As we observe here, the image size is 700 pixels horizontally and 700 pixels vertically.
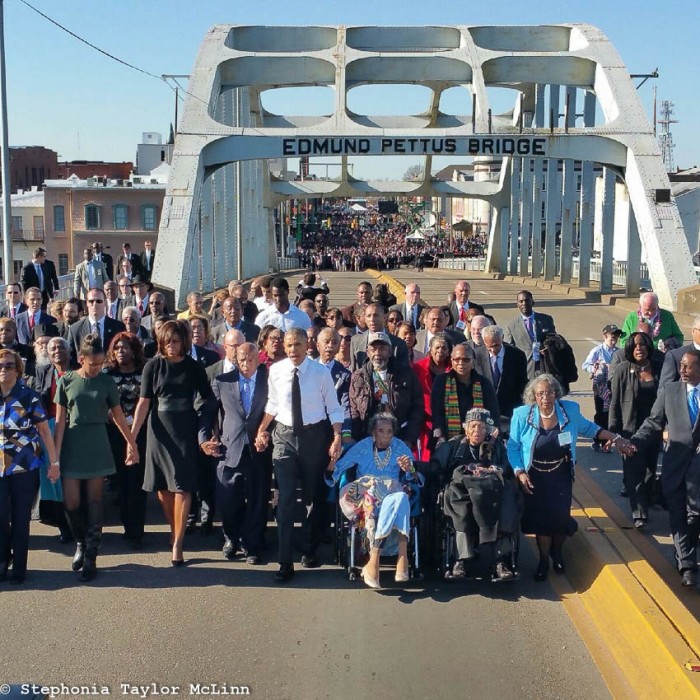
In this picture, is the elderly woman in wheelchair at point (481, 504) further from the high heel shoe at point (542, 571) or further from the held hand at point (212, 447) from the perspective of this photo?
the held hand at point (212, 447)

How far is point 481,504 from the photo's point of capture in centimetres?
643

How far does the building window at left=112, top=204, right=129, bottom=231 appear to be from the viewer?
216 feet

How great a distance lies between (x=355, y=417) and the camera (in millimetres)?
7594

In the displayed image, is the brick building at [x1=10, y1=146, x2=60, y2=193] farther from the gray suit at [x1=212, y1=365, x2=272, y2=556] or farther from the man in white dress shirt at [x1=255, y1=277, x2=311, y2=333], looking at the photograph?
the gray suit at [x1=212, y1=365, x2=272, y2=556]

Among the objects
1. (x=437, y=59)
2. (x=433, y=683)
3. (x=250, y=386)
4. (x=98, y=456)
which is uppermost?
(x=437, y=59)

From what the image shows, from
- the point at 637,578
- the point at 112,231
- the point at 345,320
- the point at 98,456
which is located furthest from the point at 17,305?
the point at 112,231

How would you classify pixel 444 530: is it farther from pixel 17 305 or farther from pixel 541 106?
pixel 541 106

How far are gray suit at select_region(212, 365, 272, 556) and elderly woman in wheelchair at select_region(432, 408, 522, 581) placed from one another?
1435 mm

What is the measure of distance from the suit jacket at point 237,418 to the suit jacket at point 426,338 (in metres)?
2.25

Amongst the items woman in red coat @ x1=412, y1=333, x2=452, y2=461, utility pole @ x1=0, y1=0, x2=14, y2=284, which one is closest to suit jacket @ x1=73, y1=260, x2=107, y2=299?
utility pole @ x1=0, y1=0, x2=14, y2=284

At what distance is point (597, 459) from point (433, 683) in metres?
5.61

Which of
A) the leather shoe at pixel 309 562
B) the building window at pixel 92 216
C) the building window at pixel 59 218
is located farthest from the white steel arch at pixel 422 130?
the building window at pixel 59 218

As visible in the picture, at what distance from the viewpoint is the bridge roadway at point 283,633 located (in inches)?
203

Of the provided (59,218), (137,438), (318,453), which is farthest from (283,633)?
(59,218)
